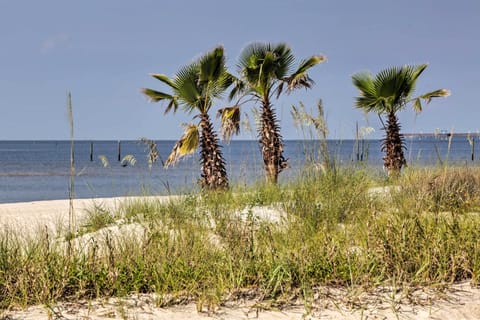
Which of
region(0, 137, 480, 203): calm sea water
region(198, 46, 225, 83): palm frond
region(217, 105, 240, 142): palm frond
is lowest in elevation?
region(0, 137, 480, 203): calm sea water

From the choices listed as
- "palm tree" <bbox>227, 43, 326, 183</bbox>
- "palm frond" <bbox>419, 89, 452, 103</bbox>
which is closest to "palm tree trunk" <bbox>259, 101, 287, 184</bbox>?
"palm tree" <bbox>227, 43, 326, 183</bbox>

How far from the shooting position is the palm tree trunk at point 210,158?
14.6m

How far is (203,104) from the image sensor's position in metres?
14.8

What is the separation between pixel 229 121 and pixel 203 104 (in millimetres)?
1004

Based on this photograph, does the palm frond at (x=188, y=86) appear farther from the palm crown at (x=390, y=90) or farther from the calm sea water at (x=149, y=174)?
the palm crown at (x=390, y=90)

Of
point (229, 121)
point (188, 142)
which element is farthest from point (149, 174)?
point (229, 121)

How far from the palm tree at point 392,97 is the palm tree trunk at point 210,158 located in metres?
6.56

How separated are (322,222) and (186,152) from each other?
8.62 meters

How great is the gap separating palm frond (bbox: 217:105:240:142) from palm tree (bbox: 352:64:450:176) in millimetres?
5400

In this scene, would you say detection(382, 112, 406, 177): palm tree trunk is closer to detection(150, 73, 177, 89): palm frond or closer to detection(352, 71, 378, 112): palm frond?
detection(352, 71, 378, 112): palm frond

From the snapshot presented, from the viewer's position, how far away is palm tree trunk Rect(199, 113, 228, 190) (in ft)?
47.8

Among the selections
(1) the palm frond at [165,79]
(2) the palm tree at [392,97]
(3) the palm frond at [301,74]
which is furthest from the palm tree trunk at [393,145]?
(1) the palm frond at [165,79]

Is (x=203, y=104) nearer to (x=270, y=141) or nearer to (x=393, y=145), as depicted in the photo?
(x=270, y=141)

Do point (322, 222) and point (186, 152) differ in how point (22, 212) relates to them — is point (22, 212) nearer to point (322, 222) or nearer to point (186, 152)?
point (186, 152)
